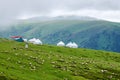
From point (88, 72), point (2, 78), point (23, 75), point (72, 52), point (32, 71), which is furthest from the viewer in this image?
point (72, 52)

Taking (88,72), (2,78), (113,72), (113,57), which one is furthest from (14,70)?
(113,57)

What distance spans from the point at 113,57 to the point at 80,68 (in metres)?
32.1

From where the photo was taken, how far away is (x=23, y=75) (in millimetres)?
38062

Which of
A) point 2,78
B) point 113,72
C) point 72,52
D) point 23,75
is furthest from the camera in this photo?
point 72,52

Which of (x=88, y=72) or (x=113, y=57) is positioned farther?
(x=113, y=57)

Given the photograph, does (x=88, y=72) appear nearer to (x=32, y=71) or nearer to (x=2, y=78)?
(x=32, y=71)

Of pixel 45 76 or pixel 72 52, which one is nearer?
pixel 45 76

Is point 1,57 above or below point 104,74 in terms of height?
above

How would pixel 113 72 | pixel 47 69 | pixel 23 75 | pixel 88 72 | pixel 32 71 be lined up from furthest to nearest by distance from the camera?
pixel 113 72, pixel 88 72, pixel 47 69, pixel 32 71, pixel 23 75

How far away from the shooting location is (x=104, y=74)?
4975 cm

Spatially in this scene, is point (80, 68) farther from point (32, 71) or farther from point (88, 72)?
point (32, 71)

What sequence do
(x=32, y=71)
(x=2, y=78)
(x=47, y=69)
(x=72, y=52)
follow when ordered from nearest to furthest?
(x=2, y=78) < (x=32, y=71) < (x=47, y=69) < (x=72, y=52)

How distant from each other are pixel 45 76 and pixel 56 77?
1738mm

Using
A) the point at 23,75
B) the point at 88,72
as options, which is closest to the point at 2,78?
the point at 23,75
